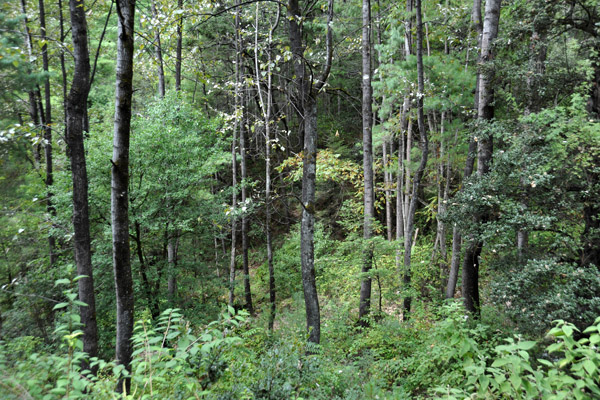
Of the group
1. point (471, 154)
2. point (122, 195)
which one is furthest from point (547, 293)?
point (122, 195)

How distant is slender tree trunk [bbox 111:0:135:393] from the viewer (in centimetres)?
317

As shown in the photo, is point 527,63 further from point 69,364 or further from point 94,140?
point 94,140

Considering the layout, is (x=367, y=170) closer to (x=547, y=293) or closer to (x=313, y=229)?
(x=313, y=229)

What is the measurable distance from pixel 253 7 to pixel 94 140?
21.7 feet

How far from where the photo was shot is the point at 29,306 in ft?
24.7

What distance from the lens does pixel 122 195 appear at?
3277 mm

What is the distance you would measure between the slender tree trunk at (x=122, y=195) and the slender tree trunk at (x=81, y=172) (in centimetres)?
156

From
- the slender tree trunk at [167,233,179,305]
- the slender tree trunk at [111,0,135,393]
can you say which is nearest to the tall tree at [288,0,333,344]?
the slender tree trunk at [111,0,135,393]

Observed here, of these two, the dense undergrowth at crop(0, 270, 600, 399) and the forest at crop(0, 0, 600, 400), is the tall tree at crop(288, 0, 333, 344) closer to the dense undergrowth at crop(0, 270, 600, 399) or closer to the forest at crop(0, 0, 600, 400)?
the forest at crop(0, 0, 600, 400)

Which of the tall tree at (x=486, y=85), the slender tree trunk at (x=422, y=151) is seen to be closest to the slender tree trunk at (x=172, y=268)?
the slender tree trunk at (x=422, y=151)

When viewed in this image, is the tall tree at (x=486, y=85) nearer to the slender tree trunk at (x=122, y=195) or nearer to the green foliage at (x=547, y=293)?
the green foliage at (x=547, y=293)

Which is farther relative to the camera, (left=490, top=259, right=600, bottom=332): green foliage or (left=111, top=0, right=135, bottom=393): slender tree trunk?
(left=490, top=259, right=600, bottom=332): green foliage

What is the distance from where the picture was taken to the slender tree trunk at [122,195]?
10.4ft

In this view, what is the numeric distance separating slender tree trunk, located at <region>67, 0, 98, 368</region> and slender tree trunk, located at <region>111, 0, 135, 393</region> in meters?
1.56
